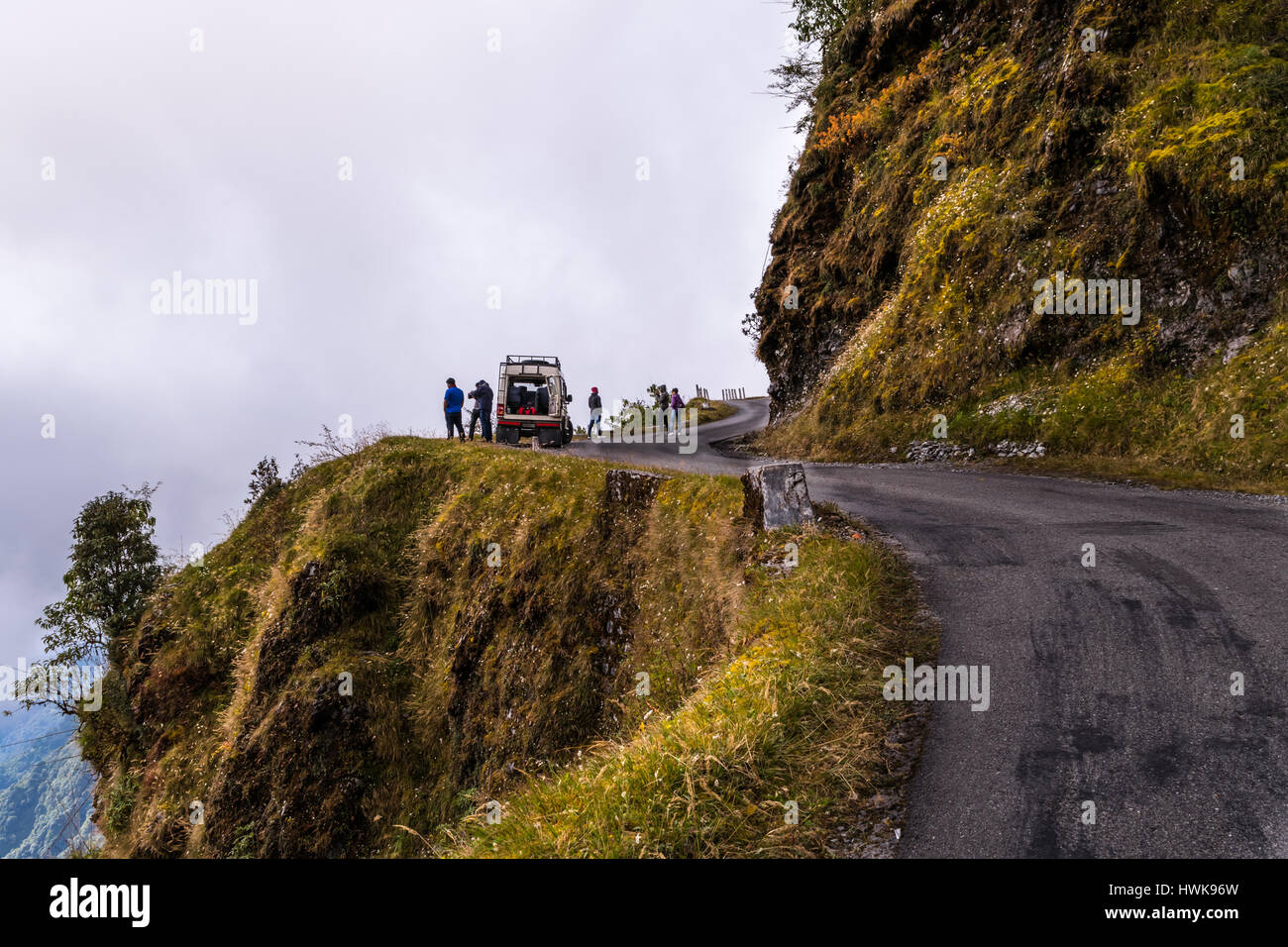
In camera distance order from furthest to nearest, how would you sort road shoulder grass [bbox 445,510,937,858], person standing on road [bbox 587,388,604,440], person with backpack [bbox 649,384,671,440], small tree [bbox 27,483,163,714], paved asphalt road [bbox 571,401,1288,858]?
person with backpack [bbox 649,384,671,440], person standing on road [bbox 587,388,604,440], small tree [bbox 27,483,163,714], road shoulder grass [bbox 445,510,937,858], paved asphalt road [bbox 571,401,1288,858]

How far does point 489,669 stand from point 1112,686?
8.15m

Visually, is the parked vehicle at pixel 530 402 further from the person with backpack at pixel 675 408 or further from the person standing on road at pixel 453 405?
the person with backpack at pixel 675 408

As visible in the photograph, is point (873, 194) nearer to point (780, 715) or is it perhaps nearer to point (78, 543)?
point (780, 715)

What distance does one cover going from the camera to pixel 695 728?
12.2 ft

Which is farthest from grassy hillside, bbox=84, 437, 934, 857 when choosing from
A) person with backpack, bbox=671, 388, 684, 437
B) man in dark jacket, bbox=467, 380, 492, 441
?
person with backpack, bbox=671, 388, 684, 437

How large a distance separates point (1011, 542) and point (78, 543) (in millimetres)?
23625

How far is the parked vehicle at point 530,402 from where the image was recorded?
858 inches

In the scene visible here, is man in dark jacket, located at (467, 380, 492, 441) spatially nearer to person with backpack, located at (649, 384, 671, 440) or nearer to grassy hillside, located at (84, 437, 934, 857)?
grassy hillside, located at (84, 437, 934, 857)

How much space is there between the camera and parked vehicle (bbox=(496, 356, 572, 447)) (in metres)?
21.8

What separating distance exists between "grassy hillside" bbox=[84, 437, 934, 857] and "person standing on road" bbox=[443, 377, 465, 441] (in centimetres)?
260

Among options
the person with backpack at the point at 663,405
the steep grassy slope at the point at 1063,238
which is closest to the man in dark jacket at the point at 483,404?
the steep grassy slope at the point at 1063,238

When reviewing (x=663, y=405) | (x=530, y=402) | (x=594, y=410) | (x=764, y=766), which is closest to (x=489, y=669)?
(x=764, y=766)
